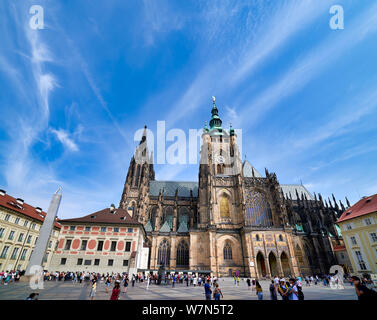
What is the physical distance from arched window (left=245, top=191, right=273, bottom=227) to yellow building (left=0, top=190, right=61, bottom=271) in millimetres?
36365

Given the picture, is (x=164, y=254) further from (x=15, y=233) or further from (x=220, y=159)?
(x=220, y=159)

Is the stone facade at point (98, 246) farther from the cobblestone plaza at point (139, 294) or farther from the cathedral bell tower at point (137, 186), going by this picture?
the cobblestone plaza at point (139, 294)

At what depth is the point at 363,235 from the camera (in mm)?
25047

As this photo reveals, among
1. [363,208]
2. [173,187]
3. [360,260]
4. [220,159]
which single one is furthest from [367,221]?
[173,187]

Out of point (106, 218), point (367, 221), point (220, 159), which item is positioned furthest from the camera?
point (220, 159)

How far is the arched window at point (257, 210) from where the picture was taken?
3684 centimetres

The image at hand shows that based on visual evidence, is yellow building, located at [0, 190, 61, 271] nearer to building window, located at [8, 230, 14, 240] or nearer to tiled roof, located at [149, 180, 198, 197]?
building window, located at [8, 230, 14, 240]

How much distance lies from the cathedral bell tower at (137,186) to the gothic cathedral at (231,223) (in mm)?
222

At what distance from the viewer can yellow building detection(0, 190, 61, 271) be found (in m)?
24.9

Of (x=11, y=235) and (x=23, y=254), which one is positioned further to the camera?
(x=23, y=254)

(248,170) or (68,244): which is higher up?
(248,170)

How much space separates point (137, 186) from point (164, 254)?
17.1 meters

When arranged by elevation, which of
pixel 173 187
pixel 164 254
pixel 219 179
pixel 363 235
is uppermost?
pixel 173 187
